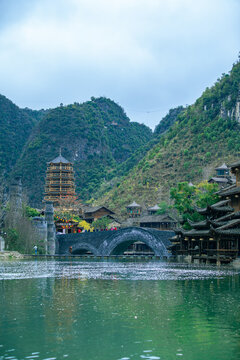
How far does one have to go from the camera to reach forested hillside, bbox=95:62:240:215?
13112 cm

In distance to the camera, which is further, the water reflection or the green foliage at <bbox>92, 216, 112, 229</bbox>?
the green foliage at <bbox>92, 216, 112, 229</bbox>

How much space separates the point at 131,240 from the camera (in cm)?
7688

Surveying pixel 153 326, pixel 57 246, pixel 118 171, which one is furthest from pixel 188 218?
pixel 118 171

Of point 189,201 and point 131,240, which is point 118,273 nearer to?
point 189,201

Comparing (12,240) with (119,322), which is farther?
(12,240)

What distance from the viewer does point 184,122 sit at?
156 m

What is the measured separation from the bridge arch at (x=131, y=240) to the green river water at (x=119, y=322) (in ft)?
149

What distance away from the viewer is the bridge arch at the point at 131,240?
240ft

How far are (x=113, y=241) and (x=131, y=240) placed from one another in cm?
308

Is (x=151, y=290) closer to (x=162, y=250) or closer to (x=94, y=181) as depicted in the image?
(x=162, y=250)

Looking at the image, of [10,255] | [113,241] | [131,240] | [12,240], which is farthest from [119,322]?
[113,241]

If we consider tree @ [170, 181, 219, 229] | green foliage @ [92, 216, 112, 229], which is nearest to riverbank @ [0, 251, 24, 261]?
tree @ [170, 181, 219, 229]

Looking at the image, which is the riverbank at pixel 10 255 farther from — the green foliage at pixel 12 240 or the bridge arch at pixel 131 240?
the bridge arch at pixel 131 240

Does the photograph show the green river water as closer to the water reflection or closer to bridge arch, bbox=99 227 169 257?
the water reflection
